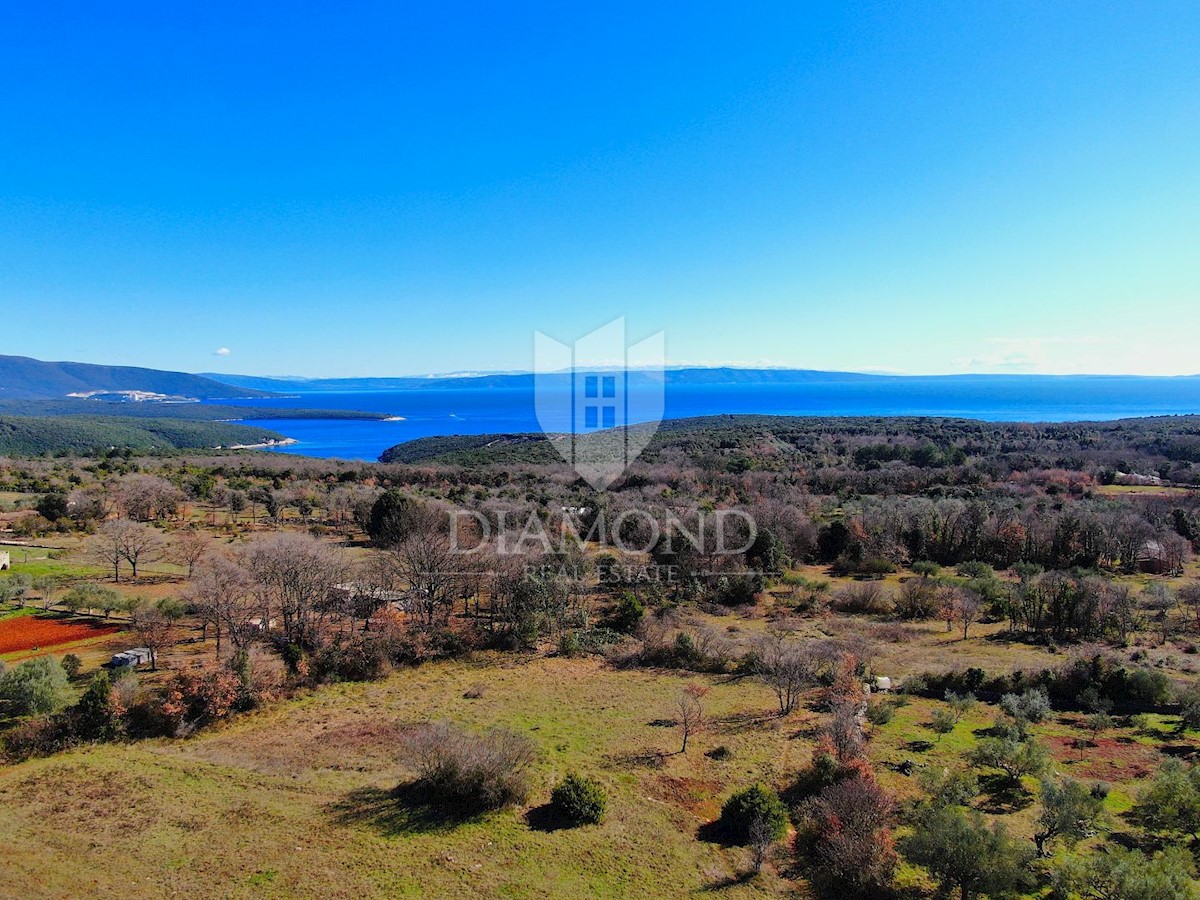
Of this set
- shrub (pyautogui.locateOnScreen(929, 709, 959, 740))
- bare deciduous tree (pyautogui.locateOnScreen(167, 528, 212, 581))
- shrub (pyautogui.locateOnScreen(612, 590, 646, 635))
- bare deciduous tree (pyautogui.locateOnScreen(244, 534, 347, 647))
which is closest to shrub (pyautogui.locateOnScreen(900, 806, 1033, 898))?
shrub (pyautogui.locateOnScreen(929, 709, 959, 740))

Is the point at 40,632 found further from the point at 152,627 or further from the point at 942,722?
the point at 942,722

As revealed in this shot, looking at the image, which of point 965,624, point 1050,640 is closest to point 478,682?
point 965,624

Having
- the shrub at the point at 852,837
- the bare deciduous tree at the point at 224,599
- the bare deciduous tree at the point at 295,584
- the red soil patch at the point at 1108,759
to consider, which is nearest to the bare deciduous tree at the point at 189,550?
the bare deciduous tree at the point at 224,599

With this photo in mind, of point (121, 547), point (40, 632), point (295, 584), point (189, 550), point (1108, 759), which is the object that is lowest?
point (1108, 759)

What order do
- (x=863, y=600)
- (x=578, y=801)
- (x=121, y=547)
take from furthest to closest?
1. (x=863, y=600)
2. (x=121, y=547)
3. (x=578, y=801)

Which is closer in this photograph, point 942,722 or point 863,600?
point 942,722

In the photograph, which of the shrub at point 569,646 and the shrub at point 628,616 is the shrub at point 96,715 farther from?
the shrub at point 628,616

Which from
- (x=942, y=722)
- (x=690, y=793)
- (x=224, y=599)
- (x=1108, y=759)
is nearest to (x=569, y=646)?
(x=690, y=793)
